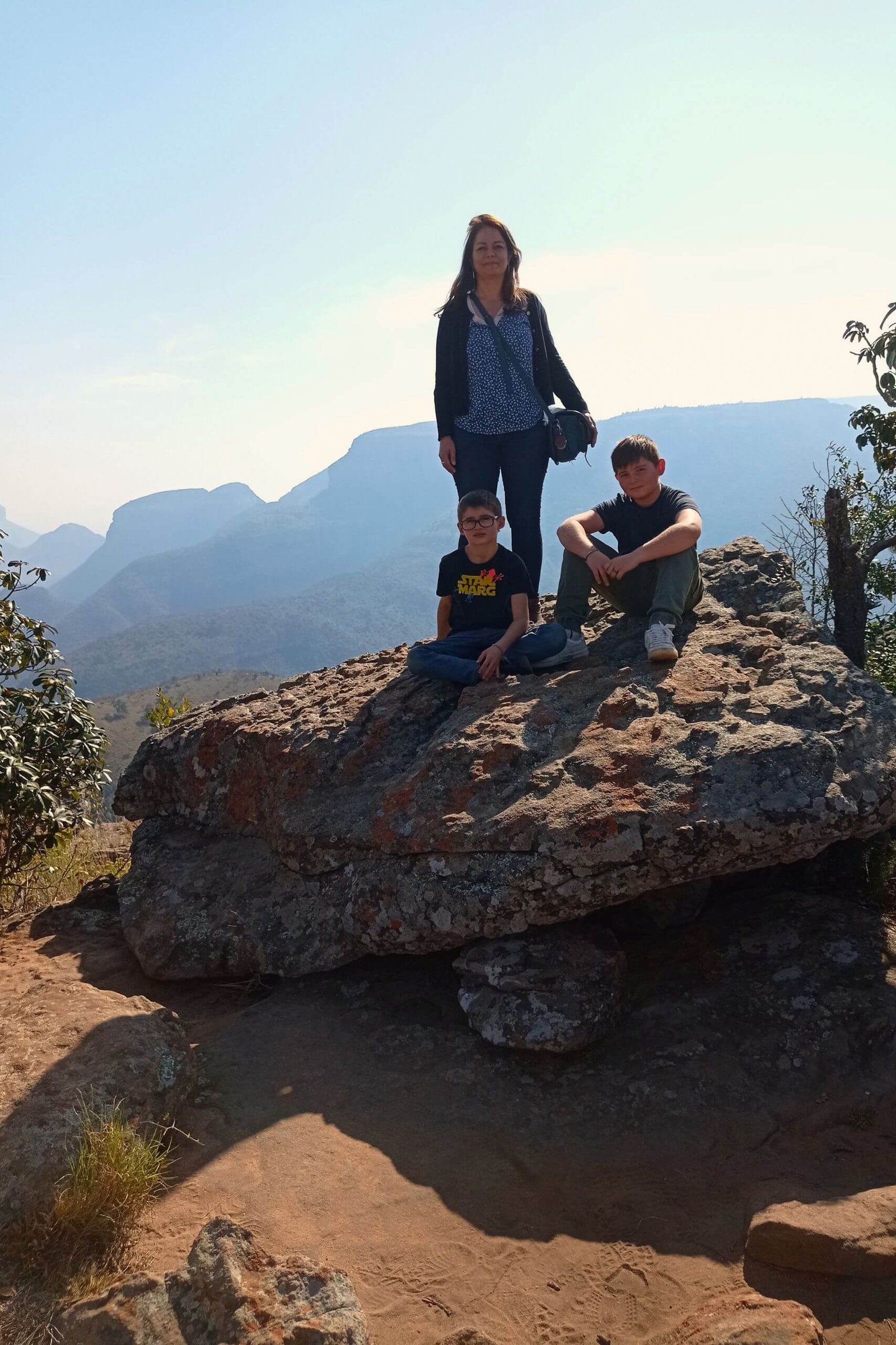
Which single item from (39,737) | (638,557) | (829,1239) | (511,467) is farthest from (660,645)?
(39,737)

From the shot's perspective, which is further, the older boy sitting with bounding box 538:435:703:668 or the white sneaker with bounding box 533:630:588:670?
the white sneaker with bounding box 533:630:588:670

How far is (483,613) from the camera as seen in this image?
5344 mm

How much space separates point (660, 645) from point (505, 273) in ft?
8.87

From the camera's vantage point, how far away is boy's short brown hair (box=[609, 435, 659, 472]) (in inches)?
195

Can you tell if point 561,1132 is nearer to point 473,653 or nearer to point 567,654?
point 567,654

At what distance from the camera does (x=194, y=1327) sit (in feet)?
8.98

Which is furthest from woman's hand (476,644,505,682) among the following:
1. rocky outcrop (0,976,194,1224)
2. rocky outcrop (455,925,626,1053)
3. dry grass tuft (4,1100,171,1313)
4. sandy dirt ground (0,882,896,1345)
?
dry grass tuft (4,1100,171,1313)

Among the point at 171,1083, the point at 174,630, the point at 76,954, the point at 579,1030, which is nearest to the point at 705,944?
the point at 579,1030

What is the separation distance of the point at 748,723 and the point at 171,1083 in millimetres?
3228

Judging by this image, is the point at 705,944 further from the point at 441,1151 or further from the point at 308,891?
the point at 308,891

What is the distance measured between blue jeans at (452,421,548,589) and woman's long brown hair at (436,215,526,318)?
0.83 meters

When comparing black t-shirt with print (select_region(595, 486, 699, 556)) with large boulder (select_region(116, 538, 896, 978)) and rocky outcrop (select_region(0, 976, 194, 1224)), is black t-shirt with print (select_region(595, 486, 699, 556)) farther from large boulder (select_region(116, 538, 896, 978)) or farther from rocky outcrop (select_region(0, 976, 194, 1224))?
rocky outcrop (select_region(0, 976, 194, 1224))

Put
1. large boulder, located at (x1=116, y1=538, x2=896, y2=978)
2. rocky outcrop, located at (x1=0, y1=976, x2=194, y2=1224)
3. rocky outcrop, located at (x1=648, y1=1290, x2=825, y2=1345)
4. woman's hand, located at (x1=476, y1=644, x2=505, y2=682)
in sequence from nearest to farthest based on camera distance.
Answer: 1. rocky outcrop, located at (x1=648, y1=1290, x2=825, y2=1345)
2. rocky outcrop, located at (x1=0, y1=976, x2=194, y2=1224)
3. large boulder, located at (x1=116, y1=538, x2=896, y2=978)
4. woman's hand, located at (x1=476, y1=644, x2=505, y2=682)

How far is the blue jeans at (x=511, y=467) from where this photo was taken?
18.4 feet
